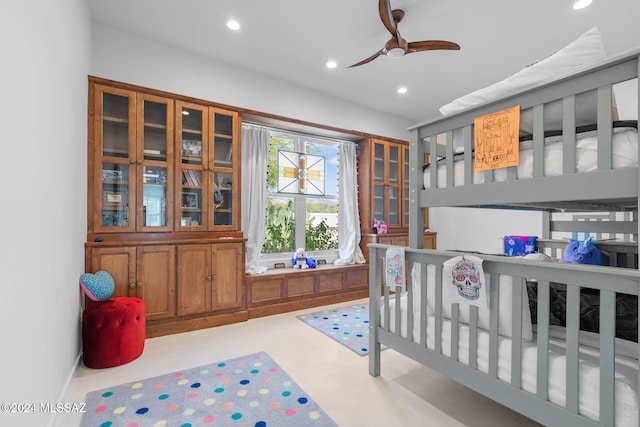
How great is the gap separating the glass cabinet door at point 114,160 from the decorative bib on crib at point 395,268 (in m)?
2.24

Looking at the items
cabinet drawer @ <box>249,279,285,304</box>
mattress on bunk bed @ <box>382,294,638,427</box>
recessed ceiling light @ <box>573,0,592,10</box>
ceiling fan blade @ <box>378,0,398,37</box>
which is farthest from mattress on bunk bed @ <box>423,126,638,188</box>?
cabinet drawer @ <box>249,279,285,304</box>

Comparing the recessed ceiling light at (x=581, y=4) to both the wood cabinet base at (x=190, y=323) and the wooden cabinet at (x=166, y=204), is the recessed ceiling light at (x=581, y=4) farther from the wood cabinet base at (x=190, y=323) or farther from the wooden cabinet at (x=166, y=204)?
the wood cabinet base at (x=190, y=323)

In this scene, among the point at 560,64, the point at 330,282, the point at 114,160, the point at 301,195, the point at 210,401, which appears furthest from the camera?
the point at 301,195

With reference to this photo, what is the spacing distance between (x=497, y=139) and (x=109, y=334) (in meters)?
2.71

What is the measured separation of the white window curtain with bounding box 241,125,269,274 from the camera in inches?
139

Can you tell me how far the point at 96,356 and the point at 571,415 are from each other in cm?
270

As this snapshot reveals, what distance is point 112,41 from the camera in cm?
271

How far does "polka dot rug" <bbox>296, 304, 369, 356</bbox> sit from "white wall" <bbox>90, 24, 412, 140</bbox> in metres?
2.31

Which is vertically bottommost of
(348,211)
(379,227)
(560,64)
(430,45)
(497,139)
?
(379,227)

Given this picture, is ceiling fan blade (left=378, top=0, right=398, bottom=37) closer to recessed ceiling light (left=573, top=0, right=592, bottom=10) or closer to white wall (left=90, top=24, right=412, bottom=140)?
recessed ceiling light (left=573, top=0, right=592, bottom=10)

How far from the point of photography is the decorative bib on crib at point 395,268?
1.90 meters

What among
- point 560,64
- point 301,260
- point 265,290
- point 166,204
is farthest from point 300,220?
point 560,64

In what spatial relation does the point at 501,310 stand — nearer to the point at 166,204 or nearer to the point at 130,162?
the point at 166,204

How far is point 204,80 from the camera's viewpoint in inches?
123
